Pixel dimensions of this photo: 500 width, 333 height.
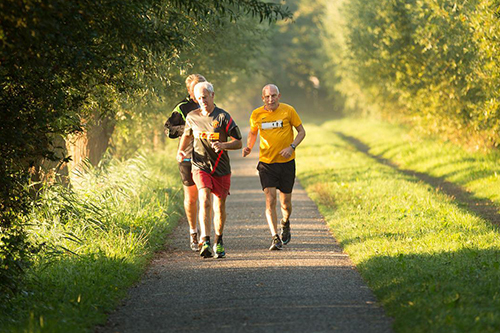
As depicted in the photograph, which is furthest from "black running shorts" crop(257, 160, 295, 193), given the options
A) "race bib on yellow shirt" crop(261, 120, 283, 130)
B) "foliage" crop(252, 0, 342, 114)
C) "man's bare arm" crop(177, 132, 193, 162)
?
"foliage" crop(252, 0, 342, 114)

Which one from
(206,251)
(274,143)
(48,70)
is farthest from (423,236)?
(48,70)

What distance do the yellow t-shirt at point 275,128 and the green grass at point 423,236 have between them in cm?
157

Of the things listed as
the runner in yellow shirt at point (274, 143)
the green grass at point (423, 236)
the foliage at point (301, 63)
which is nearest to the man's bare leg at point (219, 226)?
the runner in yellow shirt at point (274, 143)

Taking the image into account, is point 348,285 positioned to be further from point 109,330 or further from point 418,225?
point 418,225

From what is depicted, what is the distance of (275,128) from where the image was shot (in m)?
9.09

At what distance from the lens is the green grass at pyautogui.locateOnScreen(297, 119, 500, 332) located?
5824mm

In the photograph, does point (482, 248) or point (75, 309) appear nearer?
point (75, 309)

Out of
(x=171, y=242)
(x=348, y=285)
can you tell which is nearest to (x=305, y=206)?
(x=171, y=242)

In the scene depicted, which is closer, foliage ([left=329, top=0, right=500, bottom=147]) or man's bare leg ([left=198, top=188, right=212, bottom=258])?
man's bare leg ([left=198, top=188, right=212, bottom=258])

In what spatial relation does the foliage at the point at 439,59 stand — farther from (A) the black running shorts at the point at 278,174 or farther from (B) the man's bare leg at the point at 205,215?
(B) the man's bare leg at the point at 205,215

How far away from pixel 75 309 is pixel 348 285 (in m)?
2.74

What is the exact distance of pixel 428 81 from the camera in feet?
67.5

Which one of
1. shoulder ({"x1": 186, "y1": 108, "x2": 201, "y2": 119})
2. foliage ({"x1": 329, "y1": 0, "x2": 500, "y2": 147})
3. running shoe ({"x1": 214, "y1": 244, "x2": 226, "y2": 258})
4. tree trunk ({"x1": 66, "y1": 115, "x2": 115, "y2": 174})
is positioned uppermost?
foliage ({"x1": 329, "y1": 0, "x2": 500, "y2": 147})

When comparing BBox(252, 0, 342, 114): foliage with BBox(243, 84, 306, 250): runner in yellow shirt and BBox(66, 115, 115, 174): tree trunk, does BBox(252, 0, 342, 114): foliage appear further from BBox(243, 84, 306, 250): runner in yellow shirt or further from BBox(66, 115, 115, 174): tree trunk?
BBox(243, 84, 306, 250): runner in yellow shirt
